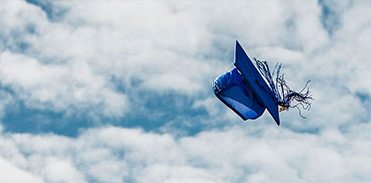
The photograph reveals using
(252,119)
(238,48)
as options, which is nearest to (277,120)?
(252,119)

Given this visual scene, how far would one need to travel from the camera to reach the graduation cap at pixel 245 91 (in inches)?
633

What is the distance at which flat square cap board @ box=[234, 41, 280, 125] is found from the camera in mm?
16125

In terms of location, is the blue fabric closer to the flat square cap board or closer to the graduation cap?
the graduation cap

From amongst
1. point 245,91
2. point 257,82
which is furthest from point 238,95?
point 257,82

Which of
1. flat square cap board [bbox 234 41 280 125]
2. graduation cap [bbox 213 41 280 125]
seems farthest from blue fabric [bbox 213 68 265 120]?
flat square cap board [bbox 234 41 280 125]

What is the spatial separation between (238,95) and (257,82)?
47 cm

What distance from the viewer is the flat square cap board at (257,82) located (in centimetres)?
1612

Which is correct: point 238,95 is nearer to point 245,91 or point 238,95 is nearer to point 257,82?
point 245,91

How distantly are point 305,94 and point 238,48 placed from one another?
154cm

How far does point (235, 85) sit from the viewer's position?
16.3m

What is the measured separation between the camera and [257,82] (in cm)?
1648

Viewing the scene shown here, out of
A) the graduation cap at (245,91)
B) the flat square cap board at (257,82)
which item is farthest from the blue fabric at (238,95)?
the flat square cap board at (257,82)

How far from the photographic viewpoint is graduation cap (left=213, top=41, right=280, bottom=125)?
16.1 m

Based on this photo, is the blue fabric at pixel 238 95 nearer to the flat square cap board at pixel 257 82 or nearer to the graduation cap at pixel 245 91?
the graduation cap at pixel 245 91
